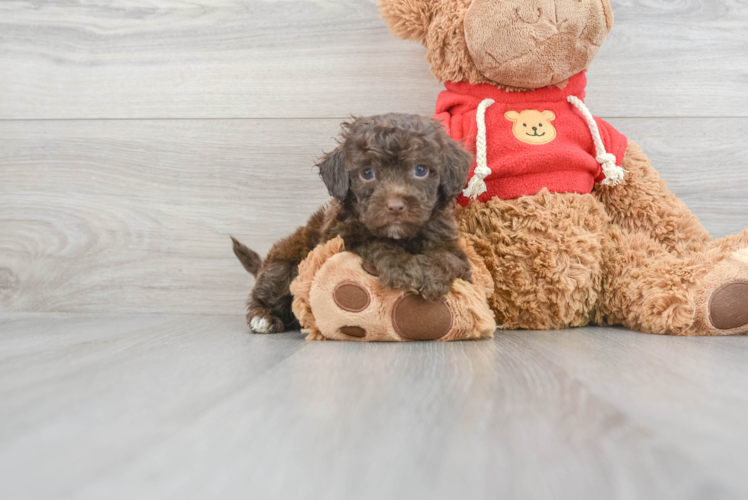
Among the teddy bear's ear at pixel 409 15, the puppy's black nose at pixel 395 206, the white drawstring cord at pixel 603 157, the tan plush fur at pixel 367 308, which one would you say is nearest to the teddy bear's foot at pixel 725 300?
the white drawstring cord at pixel 603 157

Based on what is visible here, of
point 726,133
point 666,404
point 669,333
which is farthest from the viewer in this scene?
point 726,133

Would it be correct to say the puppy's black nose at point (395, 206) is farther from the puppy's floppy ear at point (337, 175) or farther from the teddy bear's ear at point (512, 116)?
the teddy bear's ear at point (512, 116)

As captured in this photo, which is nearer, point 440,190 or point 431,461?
point 431,461

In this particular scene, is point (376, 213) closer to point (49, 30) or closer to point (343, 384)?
point (343, 384)

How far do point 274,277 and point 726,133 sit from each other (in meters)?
1.43

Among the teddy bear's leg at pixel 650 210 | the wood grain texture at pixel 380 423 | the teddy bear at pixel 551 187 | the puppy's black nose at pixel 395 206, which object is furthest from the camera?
the teddy bear's leg at pixel 650 210

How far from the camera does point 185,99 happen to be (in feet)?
5.69

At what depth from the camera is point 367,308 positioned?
1049 mm

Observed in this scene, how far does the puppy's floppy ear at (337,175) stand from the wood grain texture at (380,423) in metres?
0.34

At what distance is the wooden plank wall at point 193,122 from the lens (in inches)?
64.0

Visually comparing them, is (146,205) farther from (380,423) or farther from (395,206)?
(380,423)

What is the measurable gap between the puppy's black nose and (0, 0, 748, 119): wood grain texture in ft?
2.47

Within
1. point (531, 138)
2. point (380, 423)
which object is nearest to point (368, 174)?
point (531, 138)

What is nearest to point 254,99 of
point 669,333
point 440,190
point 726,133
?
point 440,190
